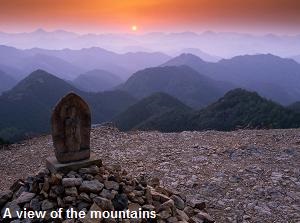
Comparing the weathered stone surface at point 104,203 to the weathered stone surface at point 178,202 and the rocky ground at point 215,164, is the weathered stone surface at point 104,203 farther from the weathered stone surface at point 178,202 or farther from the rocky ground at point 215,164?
the rocky ground at point 215,164

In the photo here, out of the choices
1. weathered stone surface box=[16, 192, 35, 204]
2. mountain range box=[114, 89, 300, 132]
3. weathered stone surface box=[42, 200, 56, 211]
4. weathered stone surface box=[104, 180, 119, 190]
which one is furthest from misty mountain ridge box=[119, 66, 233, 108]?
weathered stone surface box=[42, 200, 56, 211]

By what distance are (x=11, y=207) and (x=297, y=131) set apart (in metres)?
14.2

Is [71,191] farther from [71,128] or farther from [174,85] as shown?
[174,85]

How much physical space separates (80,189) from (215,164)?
6.78 metres

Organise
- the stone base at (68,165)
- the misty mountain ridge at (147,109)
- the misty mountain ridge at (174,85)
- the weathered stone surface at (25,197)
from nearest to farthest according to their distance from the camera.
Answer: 1. the weathered stone surface at (25,197)
2. the stone base at (68,165)
3. the misty mountain ridge at (147,109)
4. the misty mountain ridge at (174,85)

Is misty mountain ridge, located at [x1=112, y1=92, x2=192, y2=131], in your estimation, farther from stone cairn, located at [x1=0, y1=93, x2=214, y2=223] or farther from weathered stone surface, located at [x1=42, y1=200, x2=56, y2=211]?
weathered stone surface, located at [x1=42, y1=200, x2=56, y2=211]

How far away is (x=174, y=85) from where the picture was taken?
168 meters

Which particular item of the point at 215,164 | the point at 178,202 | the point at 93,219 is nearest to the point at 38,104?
the point at 215,164

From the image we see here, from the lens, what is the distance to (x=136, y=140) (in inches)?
648

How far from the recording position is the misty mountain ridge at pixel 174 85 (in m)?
154

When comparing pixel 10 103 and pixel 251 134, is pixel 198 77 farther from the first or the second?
pixel 251 134

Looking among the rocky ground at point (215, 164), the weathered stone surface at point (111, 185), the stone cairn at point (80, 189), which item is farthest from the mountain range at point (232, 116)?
the weathered stone surface at point (111, 185)

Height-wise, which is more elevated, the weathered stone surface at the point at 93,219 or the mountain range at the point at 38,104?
the weathered stone surface at the point at 93,219

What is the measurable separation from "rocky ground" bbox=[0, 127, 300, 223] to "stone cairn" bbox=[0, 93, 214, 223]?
1.62m
